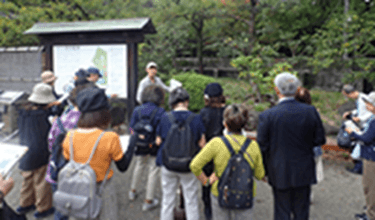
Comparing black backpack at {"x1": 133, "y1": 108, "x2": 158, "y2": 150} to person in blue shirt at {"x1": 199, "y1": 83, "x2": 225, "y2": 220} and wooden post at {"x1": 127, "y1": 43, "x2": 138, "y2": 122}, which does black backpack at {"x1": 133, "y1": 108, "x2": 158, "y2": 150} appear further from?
wooden post at {"x1": 127, "y1": 43, "x2": 138, "y2": 122}

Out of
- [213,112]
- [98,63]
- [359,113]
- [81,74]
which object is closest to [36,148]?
[81,74]

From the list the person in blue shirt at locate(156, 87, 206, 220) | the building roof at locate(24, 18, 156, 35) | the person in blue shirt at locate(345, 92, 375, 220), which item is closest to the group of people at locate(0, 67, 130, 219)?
the person in blue shirt at locate(156, 87, 206, 220)

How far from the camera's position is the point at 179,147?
9.64 ft

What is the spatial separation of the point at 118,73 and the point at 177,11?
4027 mm

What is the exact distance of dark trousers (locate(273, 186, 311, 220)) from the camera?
2.81 meters

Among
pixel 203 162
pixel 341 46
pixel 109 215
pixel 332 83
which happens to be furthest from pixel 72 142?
pixel 332 83

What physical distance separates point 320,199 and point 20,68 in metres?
8.48

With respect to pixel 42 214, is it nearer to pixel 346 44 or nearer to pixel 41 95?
pixel 41 95

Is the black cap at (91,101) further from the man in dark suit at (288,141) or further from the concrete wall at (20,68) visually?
the concrete wall at (20,68)

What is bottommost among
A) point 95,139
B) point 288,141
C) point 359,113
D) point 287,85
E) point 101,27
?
point 359,113

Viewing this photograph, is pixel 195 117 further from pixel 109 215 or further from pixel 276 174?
pixel 109 215

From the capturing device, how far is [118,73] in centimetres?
652

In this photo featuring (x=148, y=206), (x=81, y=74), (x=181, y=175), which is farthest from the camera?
(x=81, y=74)

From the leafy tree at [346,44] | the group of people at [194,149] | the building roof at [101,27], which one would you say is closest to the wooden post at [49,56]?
the building roof at [101,27]
